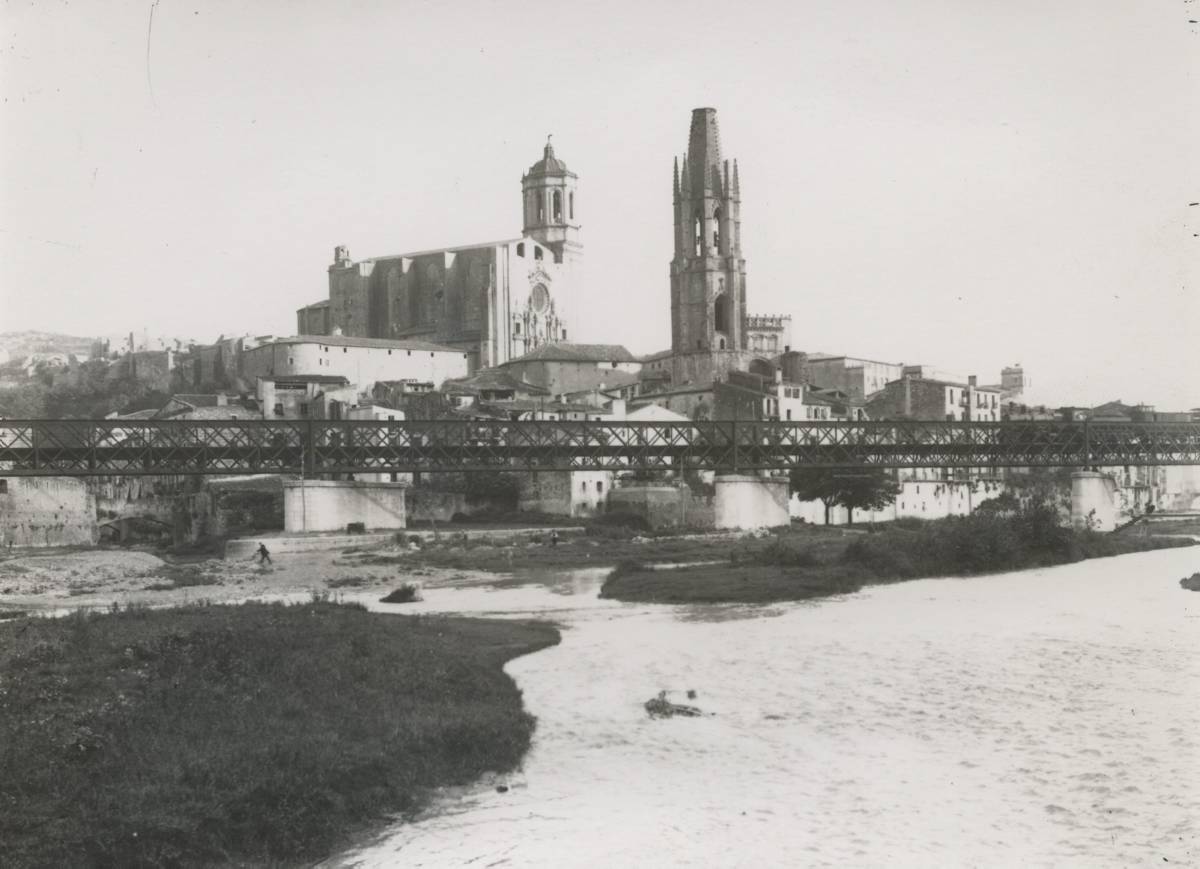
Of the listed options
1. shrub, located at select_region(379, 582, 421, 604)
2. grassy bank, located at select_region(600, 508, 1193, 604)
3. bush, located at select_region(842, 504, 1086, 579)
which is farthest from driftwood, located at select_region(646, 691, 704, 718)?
bush, located at select_region(842, 504, 1086, 579)

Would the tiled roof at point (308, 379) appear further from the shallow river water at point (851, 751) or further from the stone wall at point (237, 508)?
the shallow river water at point (851, 751)

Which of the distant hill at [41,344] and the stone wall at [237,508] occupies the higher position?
the distant hill at [41,344]

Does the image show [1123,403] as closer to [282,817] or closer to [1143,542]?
[1143,542]

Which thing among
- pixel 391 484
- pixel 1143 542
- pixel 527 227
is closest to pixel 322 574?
pixel 391 484

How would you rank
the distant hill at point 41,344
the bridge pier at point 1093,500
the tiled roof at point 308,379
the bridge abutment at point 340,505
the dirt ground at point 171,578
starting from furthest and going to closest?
1. the distant hill at point 41,344
2. the tiled roof at point 308,379
3. the bridge pier at point 1093,500
4. the bridge abutment at point 340,505
5. the dirt ground at point 171,578

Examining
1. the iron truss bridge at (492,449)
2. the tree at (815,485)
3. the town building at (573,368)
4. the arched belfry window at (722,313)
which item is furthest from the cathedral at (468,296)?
the tree at (815,485)

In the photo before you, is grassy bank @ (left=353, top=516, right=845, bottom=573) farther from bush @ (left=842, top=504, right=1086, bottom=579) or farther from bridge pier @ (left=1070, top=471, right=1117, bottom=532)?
bridge pier @ (left=1070, top=471, right=1117, bottom=532)
